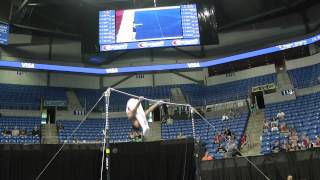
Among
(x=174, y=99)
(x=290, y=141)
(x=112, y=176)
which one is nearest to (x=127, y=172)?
(x=112, y=176)

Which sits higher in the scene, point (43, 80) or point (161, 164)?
point (43, 80)

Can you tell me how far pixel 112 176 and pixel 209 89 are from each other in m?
16.3

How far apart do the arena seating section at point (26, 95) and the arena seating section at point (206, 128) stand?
26.8 ft

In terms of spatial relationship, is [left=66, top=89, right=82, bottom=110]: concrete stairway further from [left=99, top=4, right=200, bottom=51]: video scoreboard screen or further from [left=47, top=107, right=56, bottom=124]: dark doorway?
[left=99, top=4, right=200, bottom=51]: video scoreboard screen

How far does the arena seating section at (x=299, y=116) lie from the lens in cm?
1948

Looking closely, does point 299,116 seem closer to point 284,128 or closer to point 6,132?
point 284,128

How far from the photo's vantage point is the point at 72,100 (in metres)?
27.3

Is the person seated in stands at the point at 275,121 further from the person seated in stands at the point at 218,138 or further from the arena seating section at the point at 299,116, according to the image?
the person seated in stands at the point at 218,138

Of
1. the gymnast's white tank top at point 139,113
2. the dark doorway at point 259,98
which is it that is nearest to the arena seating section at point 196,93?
the dark doorway at point 259,98

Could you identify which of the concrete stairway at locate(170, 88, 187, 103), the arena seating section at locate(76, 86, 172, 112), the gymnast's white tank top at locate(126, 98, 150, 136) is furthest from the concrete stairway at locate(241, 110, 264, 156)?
the gymnast's white tank top at locate(126, 98, 150, 136)

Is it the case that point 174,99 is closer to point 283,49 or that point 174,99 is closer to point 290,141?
point 283,49

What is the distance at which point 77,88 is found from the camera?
28078 millimetres

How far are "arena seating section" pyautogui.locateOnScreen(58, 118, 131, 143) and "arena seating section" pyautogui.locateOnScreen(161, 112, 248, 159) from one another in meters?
2.63

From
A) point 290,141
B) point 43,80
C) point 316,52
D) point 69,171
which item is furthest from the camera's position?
point 43,80
